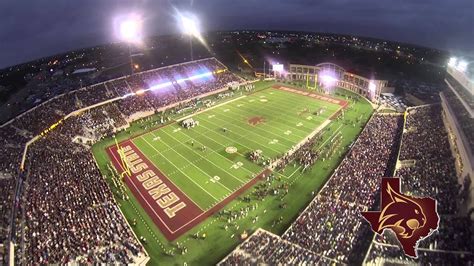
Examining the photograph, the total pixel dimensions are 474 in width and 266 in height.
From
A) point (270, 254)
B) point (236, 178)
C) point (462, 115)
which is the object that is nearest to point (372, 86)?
point (462, 115)

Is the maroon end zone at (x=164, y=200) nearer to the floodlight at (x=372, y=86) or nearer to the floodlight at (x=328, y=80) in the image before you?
the floodlight at (x=372, y=86)

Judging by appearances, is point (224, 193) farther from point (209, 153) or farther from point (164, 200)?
point (209, 153)

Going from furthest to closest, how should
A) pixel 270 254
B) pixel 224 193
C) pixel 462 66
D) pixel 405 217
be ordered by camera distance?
pixel 462 66, pixel 224 193, pixel 270 254, pixel 405 217

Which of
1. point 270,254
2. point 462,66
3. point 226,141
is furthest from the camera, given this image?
point 226,141

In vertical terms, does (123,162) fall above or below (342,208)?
below

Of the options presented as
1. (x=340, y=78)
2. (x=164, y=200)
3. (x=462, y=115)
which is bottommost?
(x=164, y=200)

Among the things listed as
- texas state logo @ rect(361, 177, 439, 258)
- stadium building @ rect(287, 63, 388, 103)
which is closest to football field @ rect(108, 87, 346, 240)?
stadium building @ rect(287, 63, 388, 103)

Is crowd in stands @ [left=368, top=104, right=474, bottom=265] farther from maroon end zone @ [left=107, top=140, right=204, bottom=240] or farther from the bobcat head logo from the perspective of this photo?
maroon end zone @ [left=107, top=140, right=204, bottom=240]

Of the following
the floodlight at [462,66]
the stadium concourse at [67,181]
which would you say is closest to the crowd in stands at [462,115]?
the floodlight at [462,66]

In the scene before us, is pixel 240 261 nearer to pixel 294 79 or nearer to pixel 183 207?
pixel 183 207
